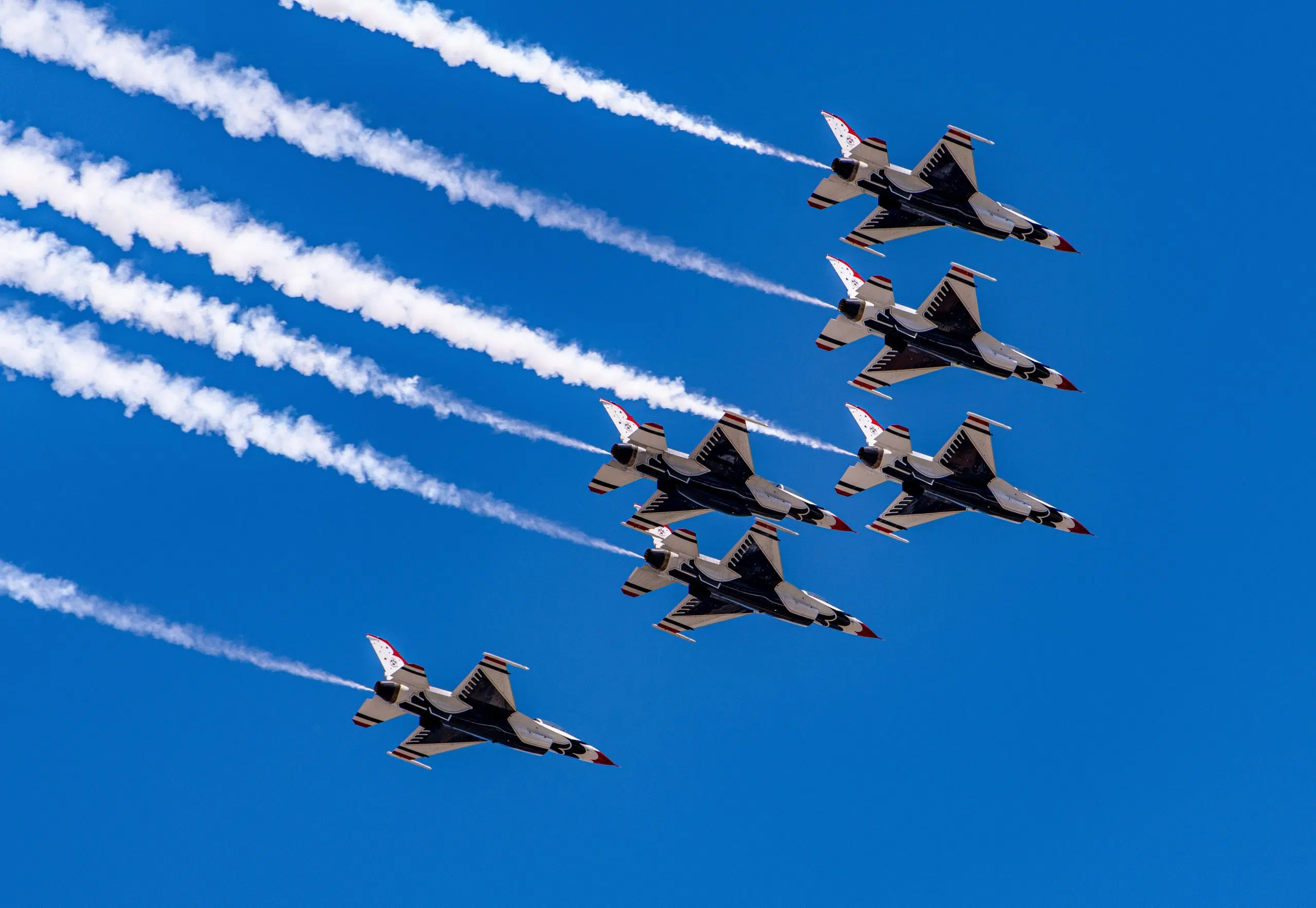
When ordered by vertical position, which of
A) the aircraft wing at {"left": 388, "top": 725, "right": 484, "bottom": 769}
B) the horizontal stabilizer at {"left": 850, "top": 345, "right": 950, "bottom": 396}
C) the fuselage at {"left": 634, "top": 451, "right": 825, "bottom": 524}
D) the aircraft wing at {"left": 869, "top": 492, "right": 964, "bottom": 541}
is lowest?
the aircraft wing at {"left": 388, "top": 725, "right": 484, "bottom": 769}

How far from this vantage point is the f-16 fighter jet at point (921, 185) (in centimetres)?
7894

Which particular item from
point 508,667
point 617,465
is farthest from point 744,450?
point 508,667

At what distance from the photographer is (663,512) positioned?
260 feet

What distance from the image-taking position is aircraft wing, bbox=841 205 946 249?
80125 millimetres

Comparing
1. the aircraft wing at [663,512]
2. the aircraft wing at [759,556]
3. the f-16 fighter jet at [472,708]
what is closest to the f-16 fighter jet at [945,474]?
the aircraft wing at [759,556]

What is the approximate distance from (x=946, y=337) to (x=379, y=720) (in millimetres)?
22295

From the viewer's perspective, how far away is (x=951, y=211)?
261ft

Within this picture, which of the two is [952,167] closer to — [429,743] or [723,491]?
[723,491]

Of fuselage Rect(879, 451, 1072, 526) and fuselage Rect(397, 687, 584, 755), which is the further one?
fuselage Rect(879, 451, 1072, 526)

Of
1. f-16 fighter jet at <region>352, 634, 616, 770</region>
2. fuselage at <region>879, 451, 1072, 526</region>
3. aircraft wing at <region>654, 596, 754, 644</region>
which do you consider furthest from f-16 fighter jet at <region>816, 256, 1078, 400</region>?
f-16 fighter jet at <region>352, 634, 616, 770</region>

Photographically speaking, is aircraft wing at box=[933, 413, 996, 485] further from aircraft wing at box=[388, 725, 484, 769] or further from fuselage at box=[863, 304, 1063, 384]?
aircraft wing at box=[388, 725, 484, 769]

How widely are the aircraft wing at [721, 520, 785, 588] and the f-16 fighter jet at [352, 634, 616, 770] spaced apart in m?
7.89

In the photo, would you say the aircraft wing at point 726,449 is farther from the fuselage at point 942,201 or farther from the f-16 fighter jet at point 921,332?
the fuselage at point 942,201

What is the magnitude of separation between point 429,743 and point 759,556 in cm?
1243
